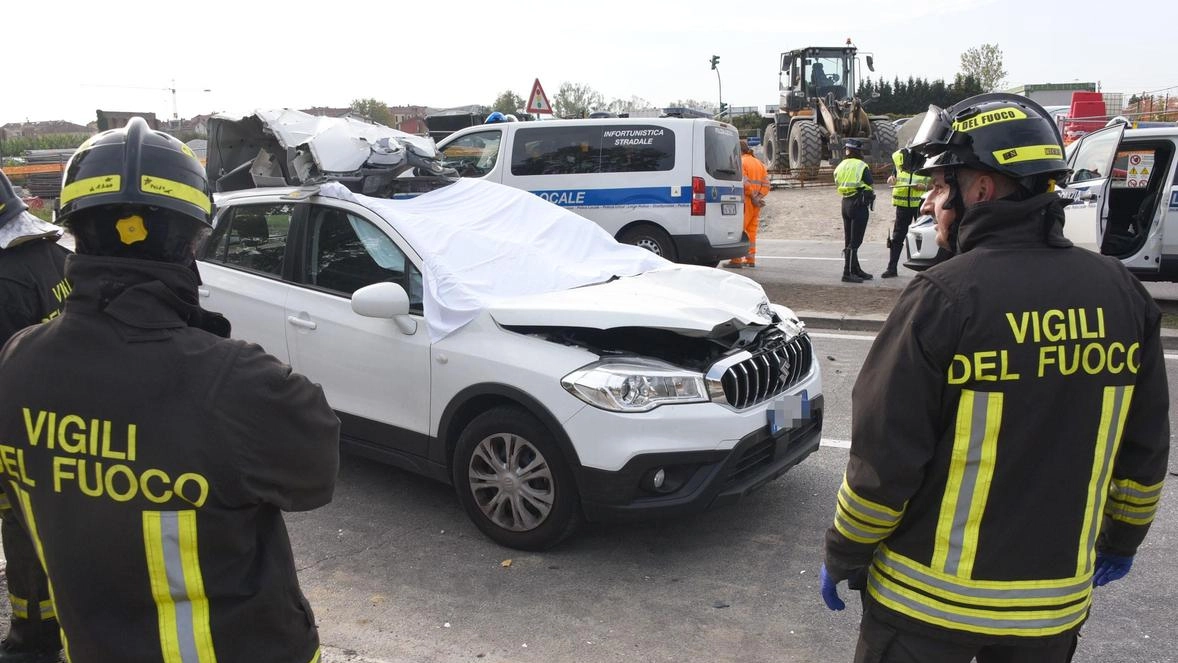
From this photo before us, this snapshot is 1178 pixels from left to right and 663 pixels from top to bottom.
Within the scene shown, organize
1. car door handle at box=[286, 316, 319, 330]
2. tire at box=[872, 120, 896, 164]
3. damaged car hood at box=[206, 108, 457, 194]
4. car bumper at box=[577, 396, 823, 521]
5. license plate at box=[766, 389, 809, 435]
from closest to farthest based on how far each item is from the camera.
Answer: car bumper at box=[577, 396, 823, 521] → license plate at box=[766, 389, 809, 435] → car door handle at box=[286, 316, 319, 330] → damaged car hood at box=[206, 108, 457, 194] → tire at box=[872, 120, 896, 164]

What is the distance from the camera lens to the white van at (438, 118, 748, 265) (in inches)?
448

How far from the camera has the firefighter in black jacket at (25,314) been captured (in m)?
3.15

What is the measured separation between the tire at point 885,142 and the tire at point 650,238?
1245 centimetres

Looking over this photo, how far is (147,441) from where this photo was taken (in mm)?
1657

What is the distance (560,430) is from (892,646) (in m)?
A: 2.16

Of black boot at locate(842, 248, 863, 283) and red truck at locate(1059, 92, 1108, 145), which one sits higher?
red truck at locate(1059, 92, 1108, 145)

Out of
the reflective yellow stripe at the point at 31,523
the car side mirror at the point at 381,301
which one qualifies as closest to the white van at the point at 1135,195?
the car side mirror at the point at 381,301

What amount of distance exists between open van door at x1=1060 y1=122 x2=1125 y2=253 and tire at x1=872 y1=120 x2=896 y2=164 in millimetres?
12010

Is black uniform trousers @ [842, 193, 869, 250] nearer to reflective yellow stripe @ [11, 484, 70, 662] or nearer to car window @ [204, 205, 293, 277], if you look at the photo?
car window @ [204, 205, 293, 277]

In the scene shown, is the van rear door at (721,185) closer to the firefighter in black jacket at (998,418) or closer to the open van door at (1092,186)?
the open van door at (1092,186)

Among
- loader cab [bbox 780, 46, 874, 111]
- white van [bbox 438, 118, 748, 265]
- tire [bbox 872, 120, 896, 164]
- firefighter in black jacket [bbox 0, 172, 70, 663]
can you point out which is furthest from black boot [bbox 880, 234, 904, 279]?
loader cab [bbox 780, 46, 874, 111]

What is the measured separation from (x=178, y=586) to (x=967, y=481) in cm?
161

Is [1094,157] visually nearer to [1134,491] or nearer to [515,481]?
[515,481]

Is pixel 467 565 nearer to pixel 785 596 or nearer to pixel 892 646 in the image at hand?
pixel 785 596
